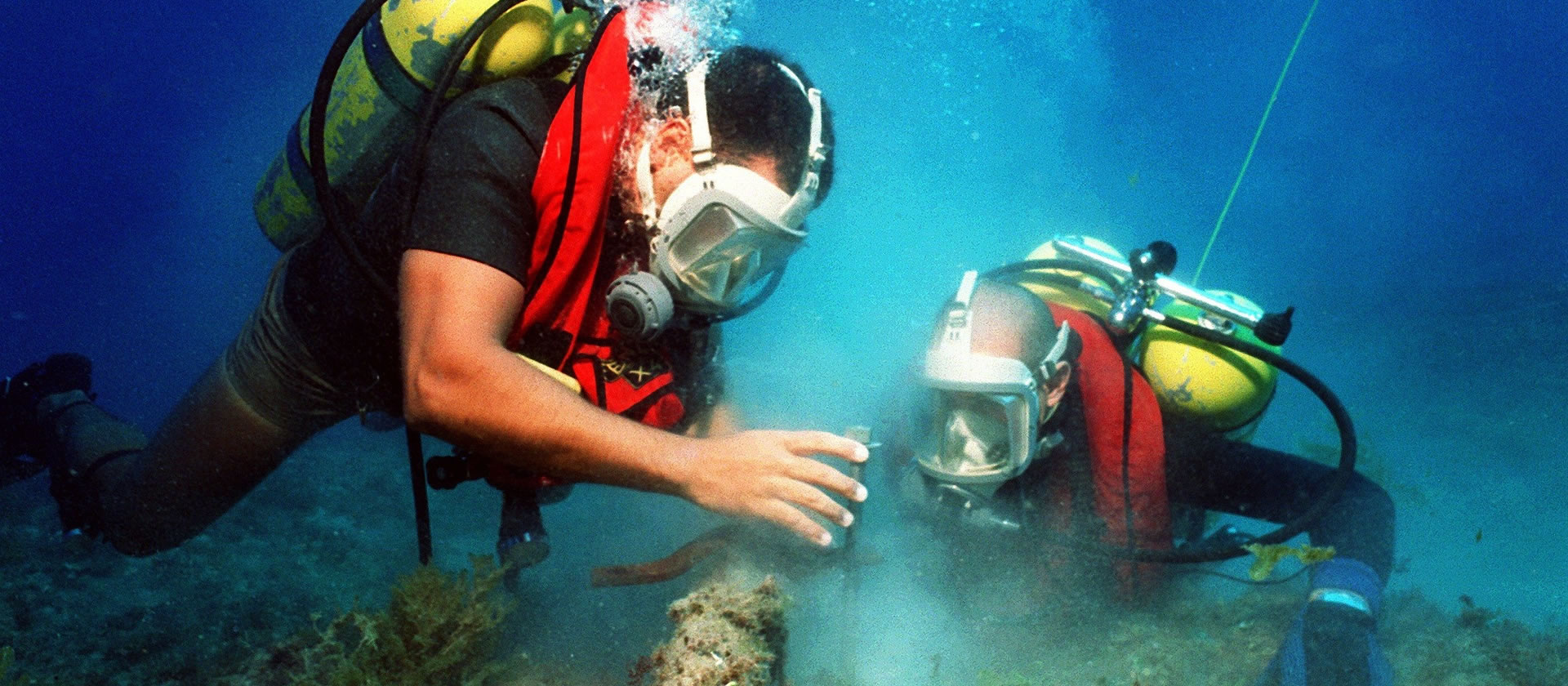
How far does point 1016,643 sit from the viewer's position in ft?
11.9

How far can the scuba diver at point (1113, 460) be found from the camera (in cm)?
316

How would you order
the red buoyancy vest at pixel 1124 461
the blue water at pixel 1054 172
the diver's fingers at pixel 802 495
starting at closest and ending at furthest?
the diver's fingers at pixel 802 495 < the red buoyancy vest at pixel 1124 461 < the blue water at pixel 1054 172

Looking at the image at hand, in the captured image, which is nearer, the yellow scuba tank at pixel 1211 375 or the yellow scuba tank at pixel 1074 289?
the yellow scuba tank at pixel 1211 375

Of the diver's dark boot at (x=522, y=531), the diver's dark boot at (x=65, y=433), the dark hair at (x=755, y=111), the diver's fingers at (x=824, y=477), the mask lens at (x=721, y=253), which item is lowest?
the diver's dark boot at (x=65, y=433)

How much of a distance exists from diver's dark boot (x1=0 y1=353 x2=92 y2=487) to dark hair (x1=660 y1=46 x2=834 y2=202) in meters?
5.83

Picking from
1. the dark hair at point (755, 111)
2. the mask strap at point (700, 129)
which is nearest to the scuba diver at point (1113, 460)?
the dark hair at point (755, 111)

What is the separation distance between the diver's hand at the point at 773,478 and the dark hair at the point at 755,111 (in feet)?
3.77

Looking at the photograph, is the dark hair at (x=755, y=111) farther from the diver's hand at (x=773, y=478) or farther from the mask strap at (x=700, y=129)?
the diver's hand at (x=773, y=478)

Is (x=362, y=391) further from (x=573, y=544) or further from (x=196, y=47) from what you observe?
(x=196, y=47)

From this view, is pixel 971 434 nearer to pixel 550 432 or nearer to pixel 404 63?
pixel 550 432

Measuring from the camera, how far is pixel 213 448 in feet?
11.4

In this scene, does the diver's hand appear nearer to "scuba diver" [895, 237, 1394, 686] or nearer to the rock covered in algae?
the rock covered in algae

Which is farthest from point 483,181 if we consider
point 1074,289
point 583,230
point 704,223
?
point 1074,289

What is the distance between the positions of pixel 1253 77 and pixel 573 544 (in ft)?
153
